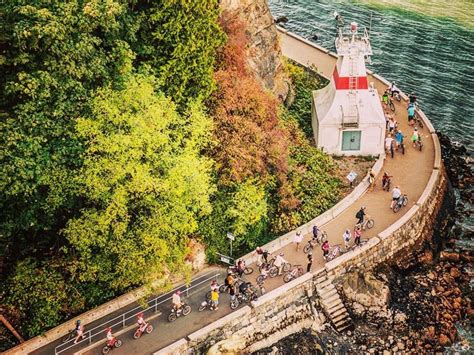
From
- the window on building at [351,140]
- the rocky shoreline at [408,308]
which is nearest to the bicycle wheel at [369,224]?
the rocky shoreline at [408,308]

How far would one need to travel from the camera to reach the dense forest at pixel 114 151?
1202 inches

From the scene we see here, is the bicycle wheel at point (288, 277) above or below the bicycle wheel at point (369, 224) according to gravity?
below

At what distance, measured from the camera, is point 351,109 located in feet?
154

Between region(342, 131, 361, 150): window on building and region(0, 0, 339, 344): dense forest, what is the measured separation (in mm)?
9342

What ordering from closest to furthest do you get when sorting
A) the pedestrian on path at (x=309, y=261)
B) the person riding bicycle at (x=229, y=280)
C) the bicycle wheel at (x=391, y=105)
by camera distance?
the person riding bicycle at (x=229, y=280) < the pedestrian on path at (x=309, y=261) < the bicycle wheel at (x=391, y=105)

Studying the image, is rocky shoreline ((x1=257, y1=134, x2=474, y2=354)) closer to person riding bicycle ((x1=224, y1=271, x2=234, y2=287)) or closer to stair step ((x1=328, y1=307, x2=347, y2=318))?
stair step ((x1=328, y1=307, x2=347, y2=318))

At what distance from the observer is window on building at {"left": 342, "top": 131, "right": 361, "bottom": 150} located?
47.5m

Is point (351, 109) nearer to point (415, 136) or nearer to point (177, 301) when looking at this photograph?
point (415, 136)

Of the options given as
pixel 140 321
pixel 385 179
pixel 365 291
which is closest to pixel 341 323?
pixel 365 291

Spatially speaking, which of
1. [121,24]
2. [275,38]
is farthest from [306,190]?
[121,24]

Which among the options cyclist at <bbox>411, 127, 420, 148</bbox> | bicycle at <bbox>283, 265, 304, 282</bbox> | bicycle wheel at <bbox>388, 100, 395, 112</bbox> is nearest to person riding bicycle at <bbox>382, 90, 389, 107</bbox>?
bicycle wheel at <bbox>388, 100, 395, 112</bbox>

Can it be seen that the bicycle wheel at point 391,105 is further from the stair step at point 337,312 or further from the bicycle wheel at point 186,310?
the bicycle wheel at point 186,310

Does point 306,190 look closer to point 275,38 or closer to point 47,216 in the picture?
point 275,38

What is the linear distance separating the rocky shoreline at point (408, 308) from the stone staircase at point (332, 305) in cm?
51
